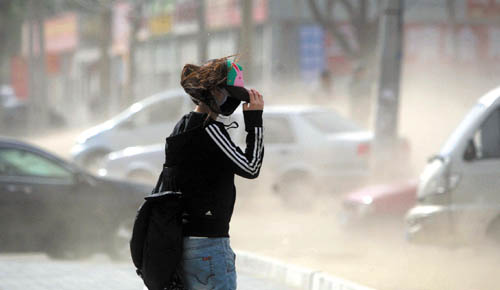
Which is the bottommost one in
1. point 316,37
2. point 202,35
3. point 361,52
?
point 361,52

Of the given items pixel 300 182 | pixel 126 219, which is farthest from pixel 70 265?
pixel 300 182

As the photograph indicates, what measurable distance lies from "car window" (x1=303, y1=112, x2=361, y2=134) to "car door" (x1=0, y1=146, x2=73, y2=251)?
6.01 metres

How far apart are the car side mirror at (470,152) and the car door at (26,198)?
171 inches

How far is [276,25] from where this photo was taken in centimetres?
3800

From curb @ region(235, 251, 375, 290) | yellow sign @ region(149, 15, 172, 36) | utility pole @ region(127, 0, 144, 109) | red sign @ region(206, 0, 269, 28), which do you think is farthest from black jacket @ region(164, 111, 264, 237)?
yellow sign @ region(149, 15, 172, 36)

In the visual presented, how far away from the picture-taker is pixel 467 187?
29.8ft

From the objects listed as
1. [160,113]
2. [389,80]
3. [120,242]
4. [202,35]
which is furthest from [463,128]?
[202,35]

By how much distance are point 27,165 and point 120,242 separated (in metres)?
1.31

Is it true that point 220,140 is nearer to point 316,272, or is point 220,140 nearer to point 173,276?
point 173,276

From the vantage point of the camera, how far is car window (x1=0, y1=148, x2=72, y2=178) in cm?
1091

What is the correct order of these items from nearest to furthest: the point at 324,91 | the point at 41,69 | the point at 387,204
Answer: the point at 387,204, the point at 324,91, the point at 41,69

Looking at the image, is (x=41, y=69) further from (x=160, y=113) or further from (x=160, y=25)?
(x=160, y=113)

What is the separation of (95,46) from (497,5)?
29034 mm

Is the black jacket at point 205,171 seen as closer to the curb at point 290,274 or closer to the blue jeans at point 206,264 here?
the blue jeans at point 206,264
